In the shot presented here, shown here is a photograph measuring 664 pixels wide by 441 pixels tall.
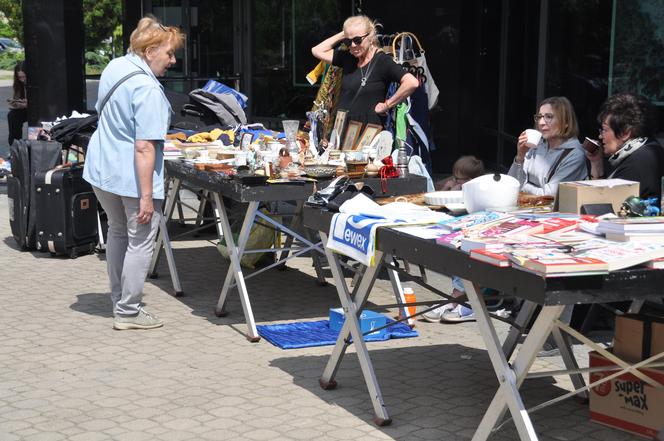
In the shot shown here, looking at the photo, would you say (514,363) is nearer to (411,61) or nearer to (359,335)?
(359,335)

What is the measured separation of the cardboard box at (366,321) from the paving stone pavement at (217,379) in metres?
0.13

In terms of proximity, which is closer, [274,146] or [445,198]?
[445,198]

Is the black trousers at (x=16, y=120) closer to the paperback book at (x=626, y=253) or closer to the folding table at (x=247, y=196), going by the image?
the folding table at (x=247, y=196)

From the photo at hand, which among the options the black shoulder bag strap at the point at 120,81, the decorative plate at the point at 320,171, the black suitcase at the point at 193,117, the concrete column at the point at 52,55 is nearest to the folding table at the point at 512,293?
the decorative plate at the point at 320,171

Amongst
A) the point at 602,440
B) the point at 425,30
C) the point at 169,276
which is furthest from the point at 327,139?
the point at 425,30

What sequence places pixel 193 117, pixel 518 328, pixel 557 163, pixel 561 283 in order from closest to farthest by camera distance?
pixel 561 283 → pixel 518 328 → pixel 557 163 → pixel 193 117

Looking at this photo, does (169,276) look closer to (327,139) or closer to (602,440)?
(327,139)

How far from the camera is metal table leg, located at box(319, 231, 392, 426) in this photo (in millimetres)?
4668

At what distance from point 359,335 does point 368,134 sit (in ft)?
8.72

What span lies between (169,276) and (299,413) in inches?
125

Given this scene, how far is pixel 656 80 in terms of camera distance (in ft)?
27.7

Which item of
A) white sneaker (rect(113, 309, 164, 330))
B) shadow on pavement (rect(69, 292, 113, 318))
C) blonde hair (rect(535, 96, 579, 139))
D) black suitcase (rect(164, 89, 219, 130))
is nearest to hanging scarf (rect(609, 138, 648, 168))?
blonde hair (rect(535, 96, 579, 139))

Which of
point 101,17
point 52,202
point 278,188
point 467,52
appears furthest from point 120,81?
point 101,17

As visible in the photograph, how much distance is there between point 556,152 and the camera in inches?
235
